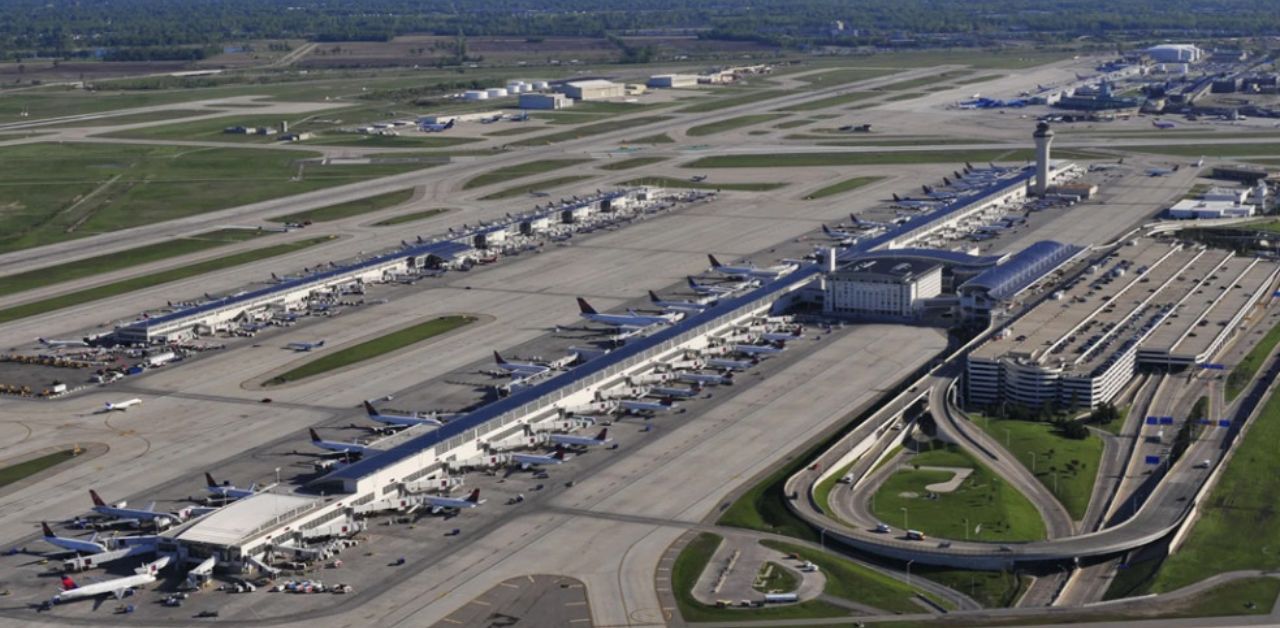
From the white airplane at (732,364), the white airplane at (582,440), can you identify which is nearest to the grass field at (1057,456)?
the white airplane at (732,364)

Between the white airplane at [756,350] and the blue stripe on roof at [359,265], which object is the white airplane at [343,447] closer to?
the white airplane at [756,350]

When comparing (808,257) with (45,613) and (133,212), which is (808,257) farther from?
(45,613)

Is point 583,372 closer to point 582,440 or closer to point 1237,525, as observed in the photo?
point 582,440

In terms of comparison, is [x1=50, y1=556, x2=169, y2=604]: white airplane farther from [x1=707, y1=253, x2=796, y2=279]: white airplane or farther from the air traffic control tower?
the air traffic control tower

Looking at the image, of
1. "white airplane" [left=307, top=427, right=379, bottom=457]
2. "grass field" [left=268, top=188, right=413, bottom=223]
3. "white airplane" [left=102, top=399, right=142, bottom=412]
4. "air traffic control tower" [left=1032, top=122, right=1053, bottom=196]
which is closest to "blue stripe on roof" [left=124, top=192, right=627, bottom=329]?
"white airplane" [left=102, top=399, right=142, bottom=412]

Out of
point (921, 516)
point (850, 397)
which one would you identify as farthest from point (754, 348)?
point (921, 516)

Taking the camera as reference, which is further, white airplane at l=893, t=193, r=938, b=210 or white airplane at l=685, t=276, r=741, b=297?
→ white airplane at l=893, t=193, r=938, b=210
